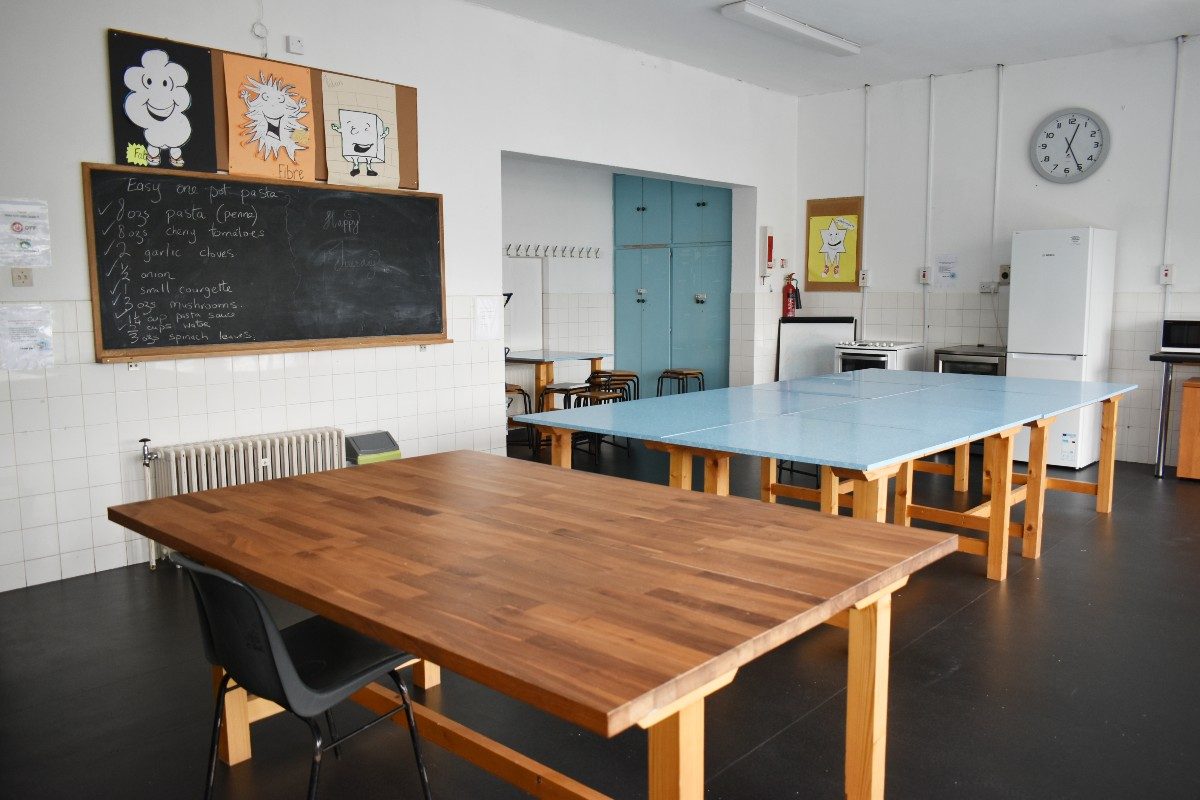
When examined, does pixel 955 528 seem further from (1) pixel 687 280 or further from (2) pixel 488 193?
(1) pixel 687 280

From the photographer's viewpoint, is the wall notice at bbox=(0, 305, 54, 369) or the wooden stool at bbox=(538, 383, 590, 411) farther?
the wooden stool at bbox=(538, 383, 590, 411)

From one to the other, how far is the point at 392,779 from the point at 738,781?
3.21ft

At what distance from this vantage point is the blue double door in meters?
8.70

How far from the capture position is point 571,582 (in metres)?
1.84

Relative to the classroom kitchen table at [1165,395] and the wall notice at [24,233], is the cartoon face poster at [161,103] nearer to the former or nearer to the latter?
the wall notice at [24,233]

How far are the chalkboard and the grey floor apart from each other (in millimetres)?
1272

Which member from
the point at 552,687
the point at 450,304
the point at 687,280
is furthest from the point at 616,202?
the point at 552,687

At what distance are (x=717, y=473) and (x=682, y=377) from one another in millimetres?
4990

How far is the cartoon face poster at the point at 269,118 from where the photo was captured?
4.60 meters

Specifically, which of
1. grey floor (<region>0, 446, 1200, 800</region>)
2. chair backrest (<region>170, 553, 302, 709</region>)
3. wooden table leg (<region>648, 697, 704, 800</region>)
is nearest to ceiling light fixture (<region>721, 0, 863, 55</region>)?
grey floor (<region>0, 446, 1200, 800</region>)

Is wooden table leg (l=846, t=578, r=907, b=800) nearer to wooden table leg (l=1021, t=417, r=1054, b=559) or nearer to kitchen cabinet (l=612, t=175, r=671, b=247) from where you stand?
wooden table leg (l=1021, t=417, r=1054, b=559)

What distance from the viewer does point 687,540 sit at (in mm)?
2117

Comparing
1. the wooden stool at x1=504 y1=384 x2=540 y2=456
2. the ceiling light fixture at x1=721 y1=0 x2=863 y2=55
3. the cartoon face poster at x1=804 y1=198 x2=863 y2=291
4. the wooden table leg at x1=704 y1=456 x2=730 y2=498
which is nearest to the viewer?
the wooden table leg at x1=704 y1=456 x2=730 y2=498

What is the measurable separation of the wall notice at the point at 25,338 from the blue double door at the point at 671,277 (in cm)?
590
